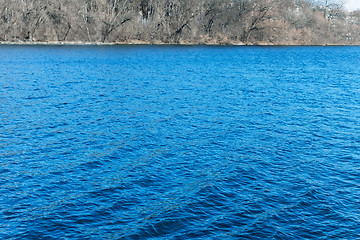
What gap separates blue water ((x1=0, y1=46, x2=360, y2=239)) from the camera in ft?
45.9

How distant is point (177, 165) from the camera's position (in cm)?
1983

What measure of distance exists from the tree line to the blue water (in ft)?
281

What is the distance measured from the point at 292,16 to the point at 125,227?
159197mm

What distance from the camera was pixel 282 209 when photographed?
49.7 feet

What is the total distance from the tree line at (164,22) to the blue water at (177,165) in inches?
3376

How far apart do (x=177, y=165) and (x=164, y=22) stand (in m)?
121

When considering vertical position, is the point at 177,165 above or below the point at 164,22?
below

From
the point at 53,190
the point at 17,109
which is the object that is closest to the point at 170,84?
the point at 17,109

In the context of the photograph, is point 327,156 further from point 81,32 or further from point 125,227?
point 81,32

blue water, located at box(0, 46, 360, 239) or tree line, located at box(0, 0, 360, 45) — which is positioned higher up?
tree line, located at box(0, 0, 360, 45)

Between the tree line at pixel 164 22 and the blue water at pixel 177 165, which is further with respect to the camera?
the tree line at pixel 164 22

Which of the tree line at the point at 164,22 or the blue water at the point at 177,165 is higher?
the tree line at the point at 164,22

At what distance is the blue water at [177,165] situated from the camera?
14.0 metres

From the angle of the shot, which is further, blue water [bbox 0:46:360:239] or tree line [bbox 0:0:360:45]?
tree line [bbox 0:0:360:45]
